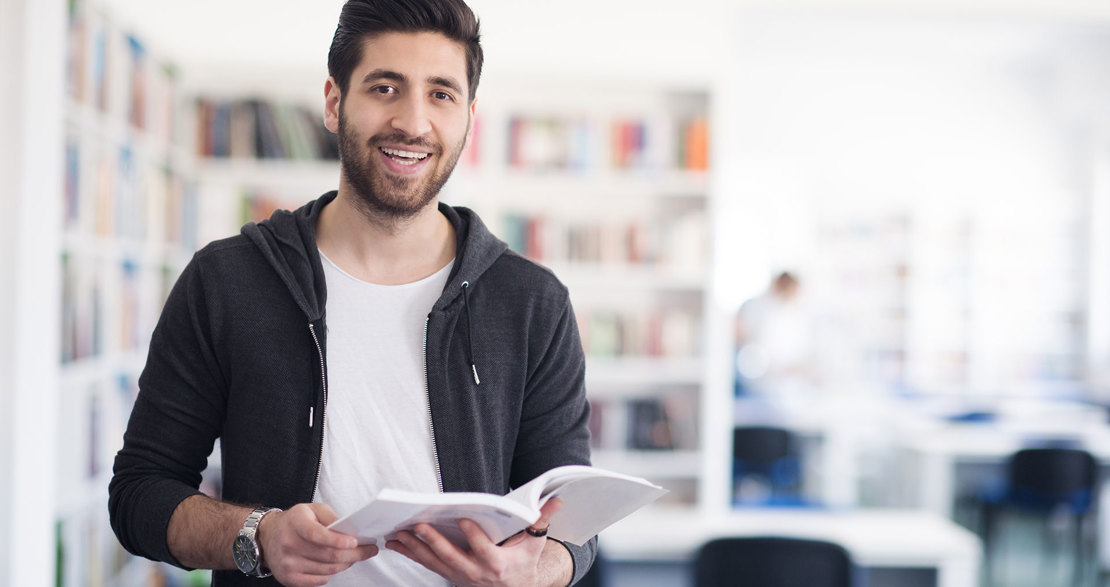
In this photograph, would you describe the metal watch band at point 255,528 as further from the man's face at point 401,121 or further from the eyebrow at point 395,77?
the eyebrow at point 395,77

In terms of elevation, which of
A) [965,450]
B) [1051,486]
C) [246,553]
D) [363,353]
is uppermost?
[363,353]

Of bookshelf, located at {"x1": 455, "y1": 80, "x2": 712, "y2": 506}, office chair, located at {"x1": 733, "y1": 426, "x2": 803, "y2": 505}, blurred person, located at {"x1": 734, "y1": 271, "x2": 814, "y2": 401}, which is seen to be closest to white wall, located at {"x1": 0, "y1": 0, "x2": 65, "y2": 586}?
bookshelf, located at {"x1": 455, "y1": 80, "x2": 712, "y2": 506}

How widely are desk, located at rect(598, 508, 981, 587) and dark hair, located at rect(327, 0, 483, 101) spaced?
6.44 feet

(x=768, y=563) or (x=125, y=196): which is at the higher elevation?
(x=125, y=196)

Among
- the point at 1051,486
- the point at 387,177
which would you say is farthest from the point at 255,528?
the point at 1051,486

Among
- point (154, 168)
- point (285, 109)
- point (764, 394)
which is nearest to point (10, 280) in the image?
point (154, 168)

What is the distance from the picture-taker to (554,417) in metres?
1.37

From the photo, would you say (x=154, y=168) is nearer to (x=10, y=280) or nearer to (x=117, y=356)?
(x=117, y=356)

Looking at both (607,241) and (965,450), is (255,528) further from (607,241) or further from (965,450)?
(965,450)

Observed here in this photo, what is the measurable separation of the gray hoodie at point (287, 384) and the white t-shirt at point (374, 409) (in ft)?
0.07

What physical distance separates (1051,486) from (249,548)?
4682mm

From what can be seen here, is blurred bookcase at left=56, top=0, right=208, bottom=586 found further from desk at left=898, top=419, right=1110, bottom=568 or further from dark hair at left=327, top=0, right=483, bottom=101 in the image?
desk at left=898, top=419, right=1110, bottom=568

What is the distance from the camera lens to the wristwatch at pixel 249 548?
3.66 ft

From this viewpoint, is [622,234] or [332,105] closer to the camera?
[332,105]
